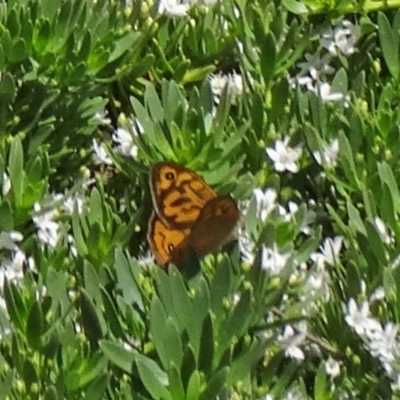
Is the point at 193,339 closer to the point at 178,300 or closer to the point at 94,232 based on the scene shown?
the point at 178,300

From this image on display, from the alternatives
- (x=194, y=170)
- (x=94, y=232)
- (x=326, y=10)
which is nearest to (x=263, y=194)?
(x=194, y=170)

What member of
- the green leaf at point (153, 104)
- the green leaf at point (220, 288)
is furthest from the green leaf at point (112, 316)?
the green leaf at point (153, 104)

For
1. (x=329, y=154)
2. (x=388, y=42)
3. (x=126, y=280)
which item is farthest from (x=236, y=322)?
(x=388, y=42)

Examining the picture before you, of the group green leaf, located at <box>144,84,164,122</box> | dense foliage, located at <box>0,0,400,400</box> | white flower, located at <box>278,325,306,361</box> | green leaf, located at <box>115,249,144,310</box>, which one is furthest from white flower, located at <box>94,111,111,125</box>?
white flower, located at <box>278,325,306,361</box>

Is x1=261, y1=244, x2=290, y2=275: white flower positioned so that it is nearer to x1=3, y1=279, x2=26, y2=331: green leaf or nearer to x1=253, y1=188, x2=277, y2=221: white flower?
x1=253, y1=188, x2=277, y2=221: white flower

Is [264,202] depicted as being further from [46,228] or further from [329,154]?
[46,228]

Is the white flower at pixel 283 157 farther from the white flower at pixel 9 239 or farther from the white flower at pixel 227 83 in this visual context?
the white flower at pixel 9 239
